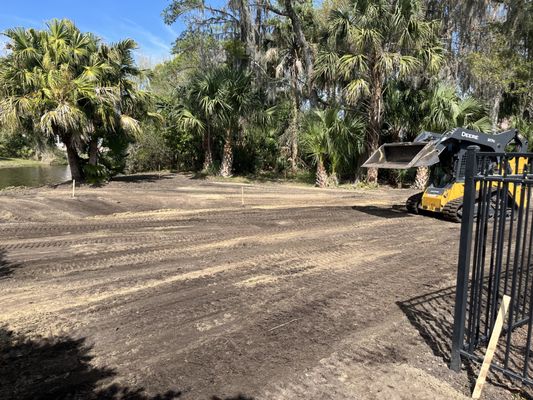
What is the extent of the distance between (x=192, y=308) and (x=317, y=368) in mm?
1927

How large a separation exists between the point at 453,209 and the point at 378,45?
9651 millimetres

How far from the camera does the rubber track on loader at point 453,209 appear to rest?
11.3 meters

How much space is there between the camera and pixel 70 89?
17.6m

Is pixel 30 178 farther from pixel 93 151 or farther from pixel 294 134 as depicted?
pixel 294 134

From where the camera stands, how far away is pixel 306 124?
824 inches

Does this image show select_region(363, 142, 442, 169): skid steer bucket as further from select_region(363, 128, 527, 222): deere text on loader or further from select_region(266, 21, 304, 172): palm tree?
select_region(266, 21, 304, 172): palm tree

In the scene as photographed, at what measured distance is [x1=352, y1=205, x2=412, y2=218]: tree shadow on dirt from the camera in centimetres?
1245

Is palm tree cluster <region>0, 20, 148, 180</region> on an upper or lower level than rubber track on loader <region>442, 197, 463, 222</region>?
upper

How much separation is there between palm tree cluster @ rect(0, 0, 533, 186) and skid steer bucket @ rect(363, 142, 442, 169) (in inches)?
292

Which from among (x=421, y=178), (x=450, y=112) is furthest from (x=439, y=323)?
(x=421, y=178)

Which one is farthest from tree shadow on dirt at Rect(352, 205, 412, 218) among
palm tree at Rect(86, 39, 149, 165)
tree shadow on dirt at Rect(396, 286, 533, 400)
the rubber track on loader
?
palm tree at Rect(86, 39, 149, 165)

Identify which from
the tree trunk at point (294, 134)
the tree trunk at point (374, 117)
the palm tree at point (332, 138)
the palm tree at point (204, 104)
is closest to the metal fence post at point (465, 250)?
the tree trunk at point (374, 117)

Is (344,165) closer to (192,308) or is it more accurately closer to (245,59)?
(245,59)

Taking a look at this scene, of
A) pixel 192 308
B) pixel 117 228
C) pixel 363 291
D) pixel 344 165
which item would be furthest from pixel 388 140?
pixel 192 308
